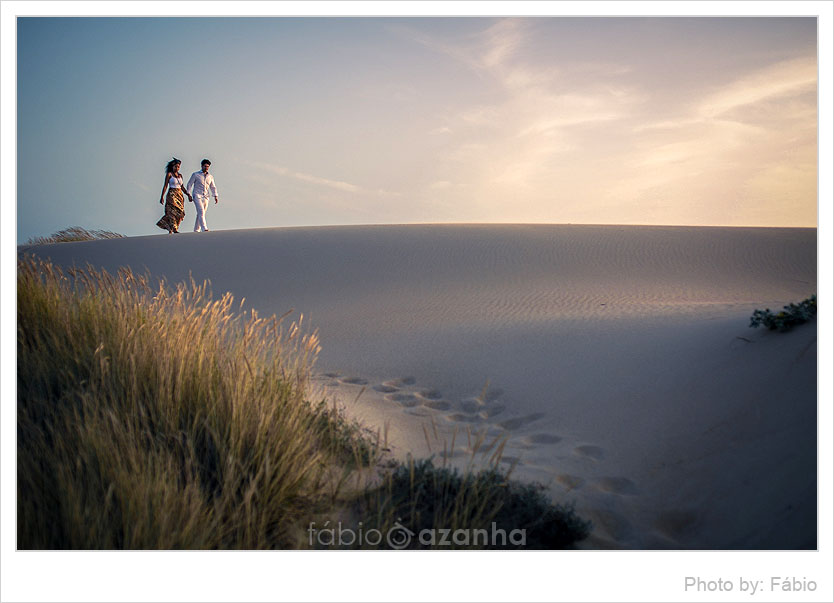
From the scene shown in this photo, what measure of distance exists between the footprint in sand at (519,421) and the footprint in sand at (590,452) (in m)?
0.63

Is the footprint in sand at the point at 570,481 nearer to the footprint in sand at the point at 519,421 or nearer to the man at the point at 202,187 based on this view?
the footprint in sand at the point at 519,421

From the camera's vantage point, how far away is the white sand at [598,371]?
10.00 feet

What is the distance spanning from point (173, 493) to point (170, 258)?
13672mm

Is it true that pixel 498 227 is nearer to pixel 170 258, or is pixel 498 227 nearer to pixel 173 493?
pixel 170 258

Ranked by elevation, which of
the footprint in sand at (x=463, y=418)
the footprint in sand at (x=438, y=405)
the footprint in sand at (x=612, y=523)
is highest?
the footprint in sand at (x=438, y=405)

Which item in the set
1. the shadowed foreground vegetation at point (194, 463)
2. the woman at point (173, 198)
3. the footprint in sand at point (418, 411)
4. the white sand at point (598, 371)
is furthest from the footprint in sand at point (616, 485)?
the woman at point (173, 198)

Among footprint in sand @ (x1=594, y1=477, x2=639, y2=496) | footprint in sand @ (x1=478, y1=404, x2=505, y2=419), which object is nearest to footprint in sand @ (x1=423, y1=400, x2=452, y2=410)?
footprint in sand @ (x1=478, y1=404, x2=505, y2=419)

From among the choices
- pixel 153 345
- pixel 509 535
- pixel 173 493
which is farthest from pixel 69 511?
pixel 509 535

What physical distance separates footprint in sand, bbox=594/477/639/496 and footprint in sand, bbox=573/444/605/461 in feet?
1.00

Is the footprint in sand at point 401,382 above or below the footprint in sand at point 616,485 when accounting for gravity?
above

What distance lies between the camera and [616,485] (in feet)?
11.3

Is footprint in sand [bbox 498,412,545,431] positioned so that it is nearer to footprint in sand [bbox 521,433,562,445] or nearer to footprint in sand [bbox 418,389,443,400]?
footprint in sand [bbox 521,433,562,445]

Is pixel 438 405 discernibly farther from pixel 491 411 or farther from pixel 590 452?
pixel 590 452

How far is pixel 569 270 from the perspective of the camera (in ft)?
44.8
